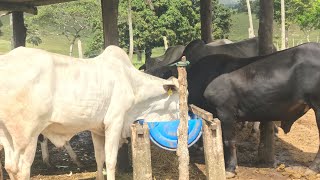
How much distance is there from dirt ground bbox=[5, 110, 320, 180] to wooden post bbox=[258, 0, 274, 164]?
194 mm

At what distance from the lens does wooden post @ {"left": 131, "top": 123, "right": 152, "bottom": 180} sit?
4602 millimetres

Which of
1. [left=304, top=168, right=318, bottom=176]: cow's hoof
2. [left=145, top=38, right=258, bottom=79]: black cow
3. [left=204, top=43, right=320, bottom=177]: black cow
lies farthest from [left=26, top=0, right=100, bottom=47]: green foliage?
[left=304, top=168, right=318, bottom=176]: cow's hoof

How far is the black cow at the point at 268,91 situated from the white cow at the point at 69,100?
1.05 metres

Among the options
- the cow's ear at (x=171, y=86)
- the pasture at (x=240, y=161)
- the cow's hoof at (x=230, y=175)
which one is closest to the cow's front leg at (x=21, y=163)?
the pasture at (x=240, y=161)

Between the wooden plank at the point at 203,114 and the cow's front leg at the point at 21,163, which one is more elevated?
the wooden plank at the point at 203,114

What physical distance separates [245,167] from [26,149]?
349 cm

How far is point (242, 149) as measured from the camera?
7.87 meters

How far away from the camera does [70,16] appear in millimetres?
40438

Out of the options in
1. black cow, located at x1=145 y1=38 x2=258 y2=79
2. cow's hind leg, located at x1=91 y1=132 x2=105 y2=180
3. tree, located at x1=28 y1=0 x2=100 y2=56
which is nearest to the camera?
cow's hind leg, located at x1=91 y1=132 x2=105 y2=180

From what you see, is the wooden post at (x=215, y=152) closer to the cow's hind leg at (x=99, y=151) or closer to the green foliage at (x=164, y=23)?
the cow's hind leg at (x=99, y=151)

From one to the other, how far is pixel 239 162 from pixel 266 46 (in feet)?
6.17

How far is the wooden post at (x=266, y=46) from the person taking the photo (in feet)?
22.3

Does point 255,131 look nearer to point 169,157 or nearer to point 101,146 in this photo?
point 169,157

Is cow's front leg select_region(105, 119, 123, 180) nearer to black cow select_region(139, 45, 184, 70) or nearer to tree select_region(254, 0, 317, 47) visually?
black cow select_region(139, 45, 184, 70)
